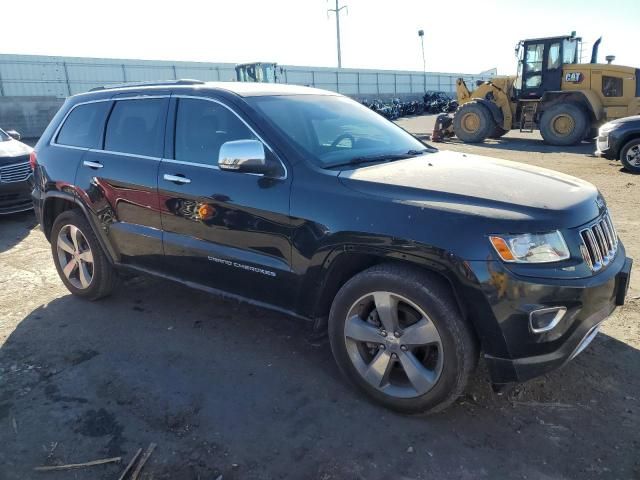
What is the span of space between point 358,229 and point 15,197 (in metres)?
6.98

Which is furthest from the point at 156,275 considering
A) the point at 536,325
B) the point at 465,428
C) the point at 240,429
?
the point at 536,325

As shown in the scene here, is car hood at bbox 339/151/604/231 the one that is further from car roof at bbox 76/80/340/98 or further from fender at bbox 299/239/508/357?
car roof at bbox 76/80/340/98

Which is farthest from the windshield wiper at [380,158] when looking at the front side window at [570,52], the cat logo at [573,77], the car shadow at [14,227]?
the front side window at [570,52]

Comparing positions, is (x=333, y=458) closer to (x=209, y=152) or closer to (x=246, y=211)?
(x=246, y=211)

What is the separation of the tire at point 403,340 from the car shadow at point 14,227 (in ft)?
17.4

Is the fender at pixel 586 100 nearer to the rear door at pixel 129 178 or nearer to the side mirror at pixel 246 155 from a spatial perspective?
the rear door at pixel 129 178

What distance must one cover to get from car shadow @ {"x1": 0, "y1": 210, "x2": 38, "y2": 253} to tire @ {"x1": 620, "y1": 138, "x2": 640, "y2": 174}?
10.4 metres

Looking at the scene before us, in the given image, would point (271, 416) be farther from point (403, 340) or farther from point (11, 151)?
point (11, 151)

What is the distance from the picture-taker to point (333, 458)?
257cm

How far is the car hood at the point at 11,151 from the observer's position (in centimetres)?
776

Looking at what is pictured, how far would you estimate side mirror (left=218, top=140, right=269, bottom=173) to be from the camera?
3037 millimetres

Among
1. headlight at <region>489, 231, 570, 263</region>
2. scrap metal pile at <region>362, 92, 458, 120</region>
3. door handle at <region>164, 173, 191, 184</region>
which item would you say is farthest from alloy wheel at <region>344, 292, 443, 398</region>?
scrap metal pile at <region>362, 92, 458, 120</region>

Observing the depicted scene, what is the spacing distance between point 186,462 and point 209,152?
1.98 m

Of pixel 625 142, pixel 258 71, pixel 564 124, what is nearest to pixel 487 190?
pixel 625 142
